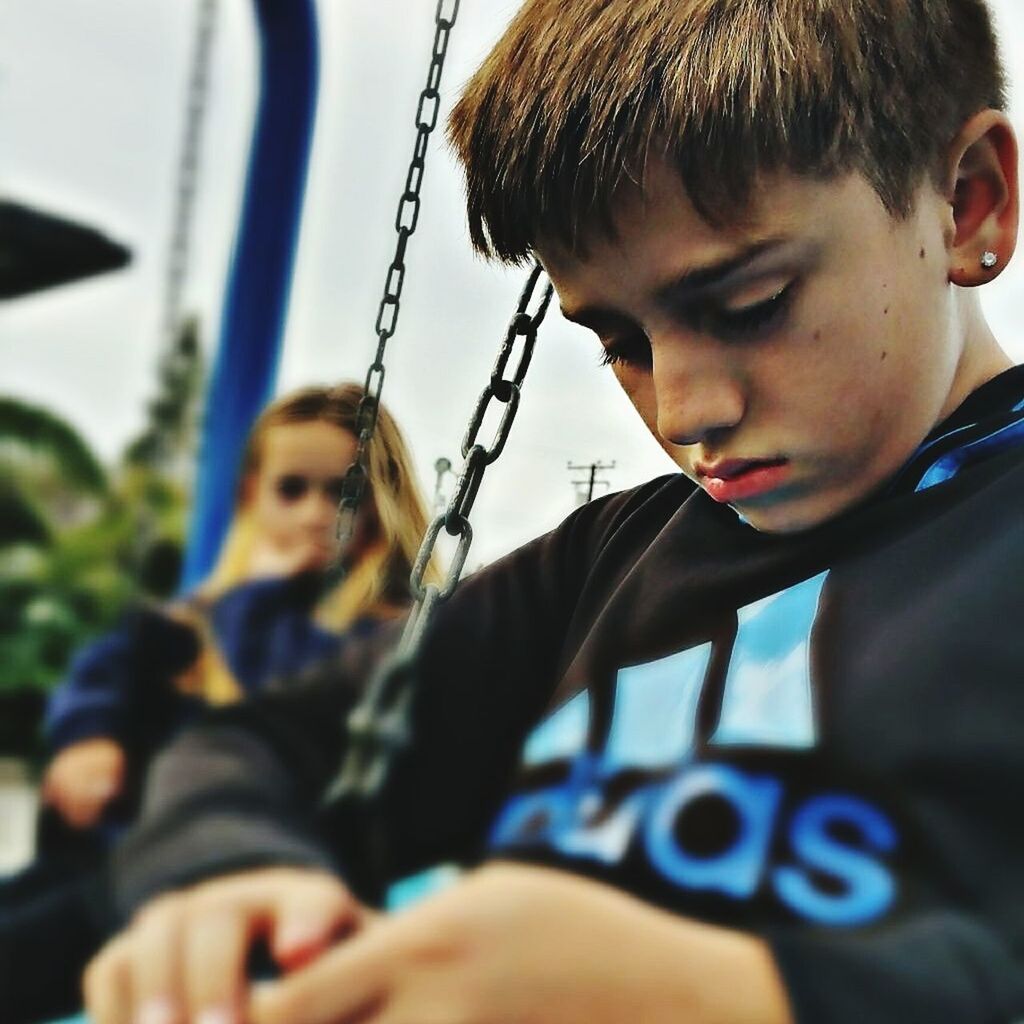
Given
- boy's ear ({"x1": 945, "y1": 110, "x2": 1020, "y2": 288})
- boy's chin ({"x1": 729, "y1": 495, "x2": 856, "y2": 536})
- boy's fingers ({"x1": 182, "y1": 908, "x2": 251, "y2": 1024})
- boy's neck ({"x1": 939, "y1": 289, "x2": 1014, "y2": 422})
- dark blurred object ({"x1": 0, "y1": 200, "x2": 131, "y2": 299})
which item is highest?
boy's ear ({"x1": 945, "y1": 110, "x2": 1020, "y2": 288})

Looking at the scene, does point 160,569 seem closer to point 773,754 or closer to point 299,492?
point 299,492

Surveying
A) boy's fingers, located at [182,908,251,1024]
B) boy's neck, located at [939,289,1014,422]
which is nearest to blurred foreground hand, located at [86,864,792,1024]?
boy's fingers, located at [182,908,251,1024]

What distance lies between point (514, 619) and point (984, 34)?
311 mm

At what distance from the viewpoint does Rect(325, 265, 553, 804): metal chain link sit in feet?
0.89

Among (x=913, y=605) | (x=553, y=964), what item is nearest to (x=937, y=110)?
(x=913, y=605)

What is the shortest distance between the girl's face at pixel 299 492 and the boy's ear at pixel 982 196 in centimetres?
24

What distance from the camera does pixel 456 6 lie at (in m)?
0.42

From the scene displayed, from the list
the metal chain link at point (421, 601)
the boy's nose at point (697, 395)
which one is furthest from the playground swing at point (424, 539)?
the boy's nose at point (697, 395)

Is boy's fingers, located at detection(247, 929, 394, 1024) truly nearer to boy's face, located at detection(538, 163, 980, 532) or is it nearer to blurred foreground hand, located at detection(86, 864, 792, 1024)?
blurred foreground hand, located at detection(86, 864, 792, 1024)

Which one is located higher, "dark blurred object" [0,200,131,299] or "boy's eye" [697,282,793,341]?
"boy's eye" [697,282,793,341]

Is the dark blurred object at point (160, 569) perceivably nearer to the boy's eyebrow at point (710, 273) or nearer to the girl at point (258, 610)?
the girl at point (258, 610)

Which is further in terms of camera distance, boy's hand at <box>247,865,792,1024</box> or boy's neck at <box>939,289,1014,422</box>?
boy's neck at <box>939,289,1014,422</box>

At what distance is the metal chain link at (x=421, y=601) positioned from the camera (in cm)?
27

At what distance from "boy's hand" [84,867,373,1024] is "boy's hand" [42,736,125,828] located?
0.05m
